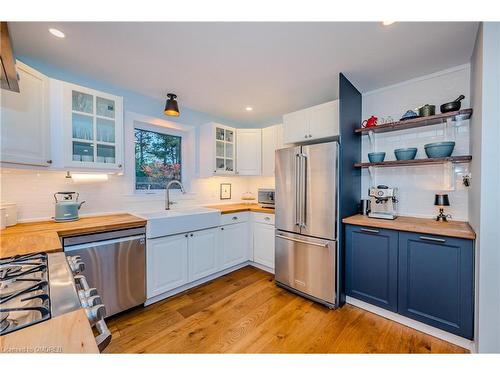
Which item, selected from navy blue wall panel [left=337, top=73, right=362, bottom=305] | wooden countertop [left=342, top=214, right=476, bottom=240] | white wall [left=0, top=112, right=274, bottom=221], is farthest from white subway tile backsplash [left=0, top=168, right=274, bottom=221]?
wooden countertop [left=342, top=214, right=476, bottom=240]

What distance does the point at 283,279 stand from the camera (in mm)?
2426

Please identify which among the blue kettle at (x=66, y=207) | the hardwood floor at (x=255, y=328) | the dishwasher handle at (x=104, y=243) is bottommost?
the hardwood floor at (x=255, y=328)

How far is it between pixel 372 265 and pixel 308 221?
0.70 m

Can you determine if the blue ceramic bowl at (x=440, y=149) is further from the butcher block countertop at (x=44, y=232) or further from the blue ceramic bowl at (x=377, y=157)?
the butcher block countertop at (x=44, y=232)

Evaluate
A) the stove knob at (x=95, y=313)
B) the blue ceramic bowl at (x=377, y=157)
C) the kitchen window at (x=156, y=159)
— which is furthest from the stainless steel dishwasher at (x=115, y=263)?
the blue ceramic bowl at (x=377, y=157)

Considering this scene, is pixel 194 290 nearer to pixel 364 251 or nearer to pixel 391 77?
pixel 364 251

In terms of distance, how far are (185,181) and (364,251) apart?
2.46 metres

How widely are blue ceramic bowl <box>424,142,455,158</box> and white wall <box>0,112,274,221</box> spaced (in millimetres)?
2077

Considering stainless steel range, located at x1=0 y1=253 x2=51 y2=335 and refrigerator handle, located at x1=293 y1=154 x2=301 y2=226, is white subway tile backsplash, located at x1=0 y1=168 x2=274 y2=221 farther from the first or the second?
refrigerator handle, located at x1=293 y1=154 x2=301 y2=226

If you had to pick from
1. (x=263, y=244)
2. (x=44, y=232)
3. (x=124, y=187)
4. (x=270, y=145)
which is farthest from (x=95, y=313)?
(x=270, y=145)

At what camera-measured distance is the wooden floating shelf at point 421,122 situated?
1.77 meters

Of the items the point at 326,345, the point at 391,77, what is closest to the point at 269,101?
the point at 391,77

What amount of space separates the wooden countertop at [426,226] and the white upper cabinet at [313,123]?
95 centimetres

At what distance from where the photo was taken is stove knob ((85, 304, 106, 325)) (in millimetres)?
664
